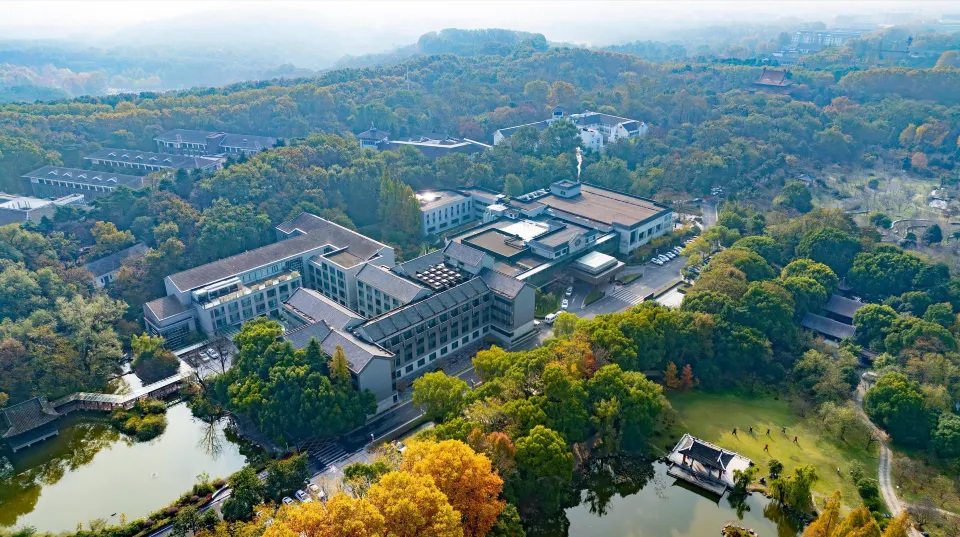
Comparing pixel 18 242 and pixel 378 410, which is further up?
pixel 18 242

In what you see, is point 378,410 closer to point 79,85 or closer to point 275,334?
point 275,334

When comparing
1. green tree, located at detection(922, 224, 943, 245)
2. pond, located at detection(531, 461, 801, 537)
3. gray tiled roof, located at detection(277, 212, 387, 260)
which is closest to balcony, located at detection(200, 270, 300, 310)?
gray tiled roof, located at detection(277, 212, 387, 260)

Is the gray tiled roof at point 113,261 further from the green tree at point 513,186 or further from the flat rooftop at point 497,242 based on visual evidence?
the green tree at point 513,186

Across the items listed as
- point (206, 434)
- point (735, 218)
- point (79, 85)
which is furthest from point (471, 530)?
point (79, 85)

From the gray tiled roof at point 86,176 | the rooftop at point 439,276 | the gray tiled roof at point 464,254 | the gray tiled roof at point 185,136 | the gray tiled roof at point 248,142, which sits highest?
the gray tiled roof at point 185,136

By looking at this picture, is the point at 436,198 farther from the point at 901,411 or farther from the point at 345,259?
the point at 901,411

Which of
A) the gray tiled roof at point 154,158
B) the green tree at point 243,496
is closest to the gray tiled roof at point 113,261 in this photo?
the gray tiled roof at point 154,158

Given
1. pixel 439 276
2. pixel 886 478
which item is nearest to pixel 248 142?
pixel 439 276

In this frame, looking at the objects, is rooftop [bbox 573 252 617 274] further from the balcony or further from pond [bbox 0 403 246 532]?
pond [bbox 0 403 246 532]
